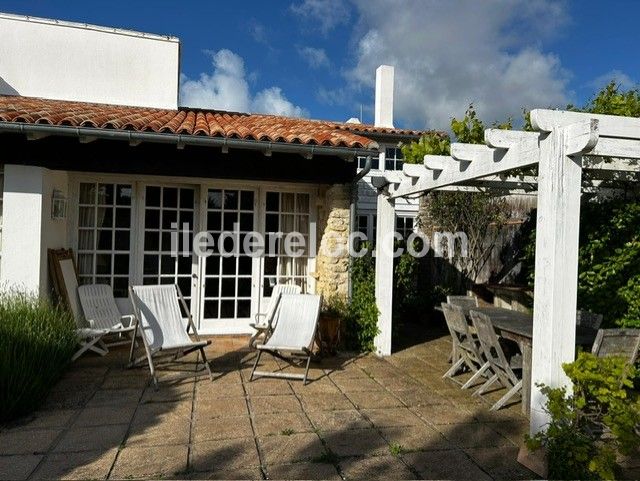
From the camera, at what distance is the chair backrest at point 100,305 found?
22.6ft

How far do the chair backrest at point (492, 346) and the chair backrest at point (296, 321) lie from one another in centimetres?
195

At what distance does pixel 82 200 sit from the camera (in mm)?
7461

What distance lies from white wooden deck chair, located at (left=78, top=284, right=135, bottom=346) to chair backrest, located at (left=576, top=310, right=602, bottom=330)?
221 inches

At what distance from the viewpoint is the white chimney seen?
550 inches

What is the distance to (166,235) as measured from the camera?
774 centimetres

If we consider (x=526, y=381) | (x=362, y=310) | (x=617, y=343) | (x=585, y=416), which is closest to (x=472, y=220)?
(x=362, y=310)

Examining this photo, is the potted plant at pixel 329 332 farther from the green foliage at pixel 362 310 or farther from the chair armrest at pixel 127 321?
the chair armrest at pixel 127 321

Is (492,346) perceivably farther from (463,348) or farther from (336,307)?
(336,307)

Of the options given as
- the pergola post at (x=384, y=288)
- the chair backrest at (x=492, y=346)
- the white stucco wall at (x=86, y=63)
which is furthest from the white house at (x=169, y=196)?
the chair backrest at (x=492, y=346)

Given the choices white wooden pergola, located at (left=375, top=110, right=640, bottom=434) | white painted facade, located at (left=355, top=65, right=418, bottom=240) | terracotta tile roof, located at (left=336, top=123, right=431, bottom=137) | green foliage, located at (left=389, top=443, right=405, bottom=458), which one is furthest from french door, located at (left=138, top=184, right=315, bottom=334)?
terracotta tile roof, located at (left=336, top=123, right=431, bottom=137)

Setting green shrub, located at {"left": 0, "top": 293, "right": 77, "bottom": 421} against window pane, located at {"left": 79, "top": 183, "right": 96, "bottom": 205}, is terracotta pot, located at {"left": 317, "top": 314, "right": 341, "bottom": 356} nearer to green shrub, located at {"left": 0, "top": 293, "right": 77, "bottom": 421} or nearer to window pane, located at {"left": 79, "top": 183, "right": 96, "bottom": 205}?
green shrub, located at {"left": 0, "top": 293, "right": 77, "bottom": 421}

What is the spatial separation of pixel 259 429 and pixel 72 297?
394 cm

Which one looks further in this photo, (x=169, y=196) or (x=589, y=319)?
(x=169, y=196)

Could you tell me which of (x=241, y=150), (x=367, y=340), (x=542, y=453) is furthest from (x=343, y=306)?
(x=542, y=453)
